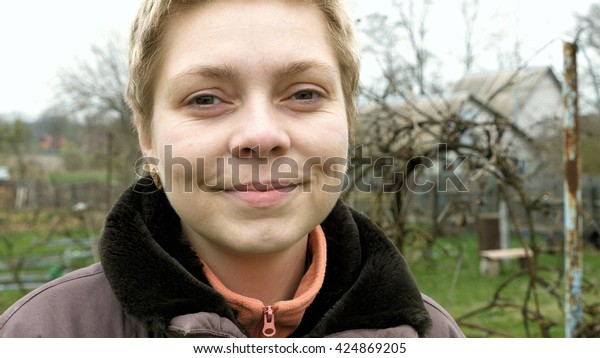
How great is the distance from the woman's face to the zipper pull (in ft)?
0.64

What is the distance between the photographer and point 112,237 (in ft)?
3.93

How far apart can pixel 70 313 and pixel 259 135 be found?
509mm

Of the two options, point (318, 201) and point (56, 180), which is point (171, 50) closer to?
point (318, 201)

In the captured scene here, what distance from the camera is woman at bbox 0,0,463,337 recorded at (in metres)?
1.05

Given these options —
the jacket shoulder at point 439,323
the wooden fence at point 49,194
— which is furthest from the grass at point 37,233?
the jacket shoulder at point 439,323

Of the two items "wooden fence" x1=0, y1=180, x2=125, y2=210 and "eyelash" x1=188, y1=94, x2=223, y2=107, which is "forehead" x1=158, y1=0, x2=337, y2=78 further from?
"wooden fence" x1=0, y1=180, x2=125, y2=210

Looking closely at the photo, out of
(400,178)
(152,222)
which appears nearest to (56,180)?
(400,178)

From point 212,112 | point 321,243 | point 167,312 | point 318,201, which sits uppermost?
point 212,112

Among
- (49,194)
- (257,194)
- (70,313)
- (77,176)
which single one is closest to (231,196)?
(257,194)

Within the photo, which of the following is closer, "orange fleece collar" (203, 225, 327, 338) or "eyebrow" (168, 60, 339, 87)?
"eyebrow" (168, 60, 339, 87)

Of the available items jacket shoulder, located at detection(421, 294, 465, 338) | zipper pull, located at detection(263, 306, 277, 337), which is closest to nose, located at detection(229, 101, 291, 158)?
zipper pull, located at detection(263, 306, 277, 337)

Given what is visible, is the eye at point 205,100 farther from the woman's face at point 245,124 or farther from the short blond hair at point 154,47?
the short blond hair at point 154,47

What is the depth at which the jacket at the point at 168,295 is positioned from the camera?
43.7 inches
